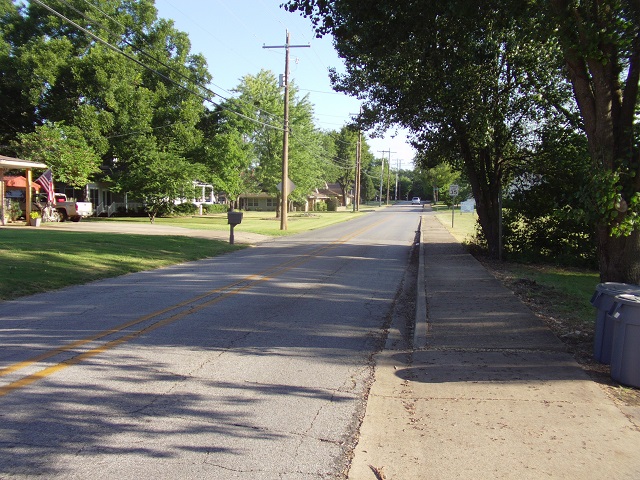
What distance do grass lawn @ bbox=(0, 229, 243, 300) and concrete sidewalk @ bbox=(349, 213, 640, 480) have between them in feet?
25.7

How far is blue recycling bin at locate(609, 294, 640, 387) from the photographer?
5.03 metres

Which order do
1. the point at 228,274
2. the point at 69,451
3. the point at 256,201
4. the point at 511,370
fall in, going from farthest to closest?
the point at 256,201
the point at 228,274
the point at 511,370
the point at 69,451

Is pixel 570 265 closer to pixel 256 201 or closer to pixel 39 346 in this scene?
pixel 39 346

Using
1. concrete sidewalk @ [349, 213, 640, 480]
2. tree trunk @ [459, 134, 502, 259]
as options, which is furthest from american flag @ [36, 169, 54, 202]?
concrete sidewalk @ [349, 213, 640, 480]

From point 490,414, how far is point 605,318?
2.15 metres

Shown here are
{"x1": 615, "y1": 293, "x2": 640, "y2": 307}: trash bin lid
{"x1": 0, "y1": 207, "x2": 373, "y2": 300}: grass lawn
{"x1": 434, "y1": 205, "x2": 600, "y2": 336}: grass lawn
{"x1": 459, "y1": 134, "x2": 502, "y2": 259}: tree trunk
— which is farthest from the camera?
{"x1": 459, "y1": 134, "x2": 502, "y2": 259}: tree trunk

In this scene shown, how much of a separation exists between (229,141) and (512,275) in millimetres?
33340

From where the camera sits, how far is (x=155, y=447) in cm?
389

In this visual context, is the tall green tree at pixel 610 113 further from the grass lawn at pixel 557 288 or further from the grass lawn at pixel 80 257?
the grass lawn at pixel 80 257

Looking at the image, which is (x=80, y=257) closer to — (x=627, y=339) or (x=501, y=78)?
(x=501, y=78)

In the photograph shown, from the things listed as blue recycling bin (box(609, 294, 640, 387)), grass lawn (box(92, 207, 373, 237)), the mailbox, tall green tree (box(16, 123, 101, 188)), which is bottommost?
grass lawn (box(92, 207, 373, 237))

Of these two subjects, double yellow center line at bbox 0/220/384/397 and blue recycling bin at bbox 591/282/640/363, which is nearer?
double yellow center line at bbox 0/220/384/397

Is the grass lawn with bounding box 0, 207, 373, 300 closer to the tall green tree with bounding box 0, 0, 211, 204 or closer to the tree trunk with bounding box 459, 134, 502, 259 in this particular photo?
the tree trunk with bounding box 459, 134, 502, 259

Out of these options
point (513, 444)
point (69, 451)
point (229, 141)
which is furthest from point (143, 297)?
point (229, 141)
